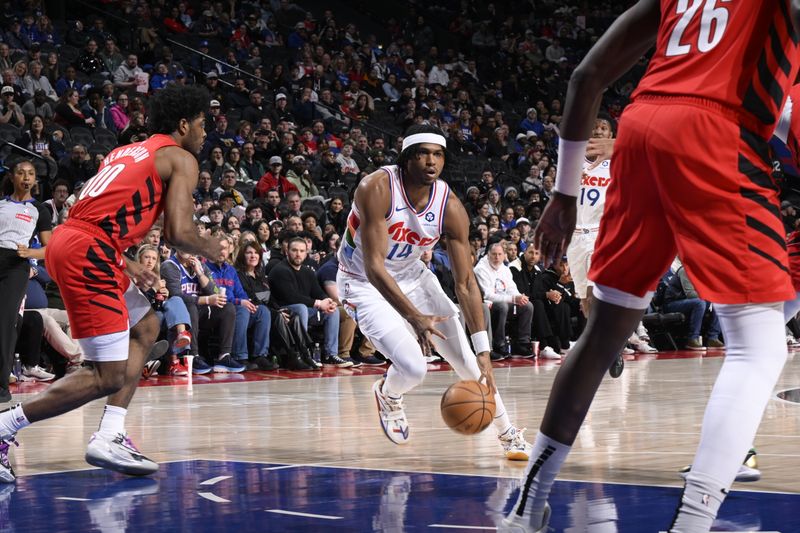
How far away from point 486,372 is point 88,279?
187 centimetres

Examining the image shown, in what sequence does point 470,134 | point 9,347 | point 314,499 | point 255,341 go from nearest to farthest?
point 314,499
point 9,347
point 255,341
point 470,134

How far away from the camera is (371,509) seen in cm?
391

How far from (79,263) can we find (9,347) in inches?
156

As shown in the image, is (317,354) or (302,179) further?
(302,179)

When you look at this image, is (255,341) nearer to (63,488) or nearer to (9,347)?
(9,347)

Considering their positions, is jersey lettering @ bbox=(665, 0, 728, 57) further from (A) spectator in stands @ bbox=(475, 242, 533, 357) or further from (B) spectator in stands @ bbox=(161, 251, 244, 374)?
(A) spectator in stands @ bbox=(475, 242, 533, 357)

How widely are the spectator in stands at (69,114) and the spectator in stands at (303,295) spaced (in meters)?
3.87

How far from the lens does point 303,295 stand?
12.1 m

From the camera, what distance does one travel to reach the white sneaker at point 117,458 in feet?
15.7

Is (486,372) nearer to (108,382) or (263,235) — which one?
(108,382)

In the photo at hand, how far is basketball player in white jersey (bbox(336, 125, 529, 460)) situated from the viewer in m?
5.57

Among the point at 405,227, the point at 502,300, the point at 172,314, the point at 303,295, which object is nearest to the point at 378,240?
the point at 405,227

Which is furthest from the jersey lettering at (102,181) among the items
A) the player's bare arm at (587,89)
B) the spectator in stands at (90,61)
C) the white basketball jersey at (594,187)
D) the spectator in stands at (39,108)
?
the spectator in stands at (90,61)

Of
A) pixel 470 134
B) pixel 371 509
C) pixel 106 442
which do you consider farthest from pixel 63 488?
pixel 470 134
